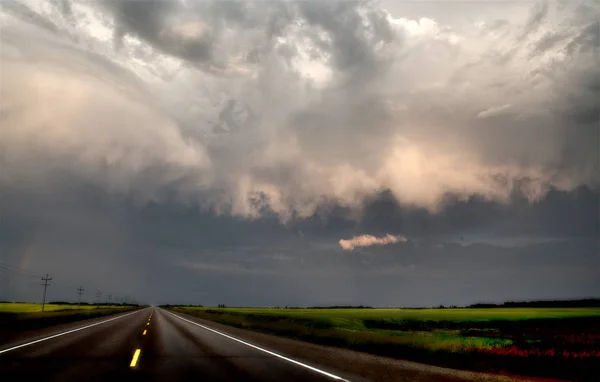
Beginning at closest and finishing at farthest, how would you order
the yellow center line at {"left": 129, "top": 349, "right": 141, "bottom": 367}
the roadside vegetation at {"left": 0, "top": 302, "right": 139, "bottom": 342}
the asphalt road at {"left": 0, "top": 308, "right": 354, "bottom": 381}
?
the asphalt road at {"left": 0, "top": 308, "right": 354, "bottom": 381}, the yellow center line at {"left": 129, "top": 349, "right": 141, "bottom": 367}, the roadside vegetation at {"left": 0, "top": 302, "right": 139, "bottom": 342}

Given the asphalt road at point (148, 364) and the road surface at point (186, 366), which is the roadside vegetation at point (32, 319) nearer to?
the asphalt road at point (148, 364)

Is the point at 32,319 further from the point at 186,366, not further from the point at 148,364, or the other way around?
the point at 186,366

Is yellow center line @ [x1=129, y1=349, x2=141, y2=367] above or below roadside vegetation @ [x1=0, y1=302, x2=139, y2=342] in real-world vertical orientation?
above

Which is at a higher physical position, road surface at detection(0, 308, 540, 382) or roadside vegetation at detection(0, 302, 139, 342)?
road surface at detection(0, 308, 540, 382)

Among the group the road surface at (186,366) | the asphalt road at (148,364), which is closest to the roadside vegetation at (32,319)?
the asphalt road at (148,364)

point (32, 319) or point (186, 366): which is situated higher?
point (186, 366)

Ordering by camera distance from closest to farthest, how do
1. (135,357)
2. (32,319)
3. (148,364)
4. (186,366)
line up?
(186,366)
(148,364)
(135,357)
(32,319)

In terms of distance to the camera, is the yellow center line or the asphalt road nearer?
the asphalt road

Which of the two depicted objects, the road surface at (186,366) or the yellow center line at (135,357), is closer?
the road surface at (186,366)

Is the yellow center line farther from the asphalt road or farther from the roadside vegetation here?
the roadside vegetation

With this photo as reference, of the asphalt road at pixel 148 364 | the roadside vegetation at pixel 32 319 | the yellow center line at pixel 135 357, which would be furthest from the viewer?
the roadside vegetation at pixel 32 319

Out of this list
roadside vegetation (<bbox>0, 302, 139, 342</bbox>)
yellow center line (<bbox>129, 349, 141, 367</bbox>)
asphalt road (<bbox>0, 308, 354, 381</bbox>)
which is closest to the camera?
asphalt road (<bbox>0, 308, 354, 381</bbox>)

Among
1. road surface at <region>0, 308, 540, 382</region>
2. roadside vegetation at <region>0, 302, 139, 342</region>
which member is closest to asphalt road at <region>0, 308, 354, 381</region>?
road surface at <region>0, 308, 540, 382</region>

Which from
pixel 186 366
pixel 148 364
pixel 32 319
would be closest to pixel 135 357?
pixel 148 364
